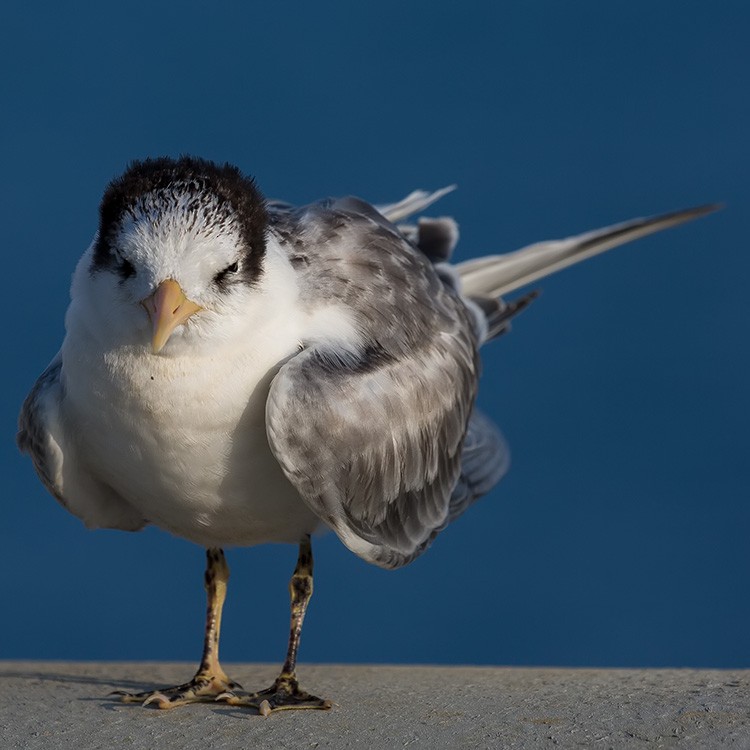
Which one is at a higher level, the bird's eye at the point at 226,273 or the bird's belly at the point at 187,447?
the bird's eye at the point at 226,273

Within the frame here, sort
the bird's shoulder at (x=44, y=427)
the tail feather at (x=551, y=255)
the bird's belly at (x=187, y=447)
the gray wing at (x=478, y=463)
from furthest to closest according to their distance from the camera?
the tail feather at (x=551, y=255), the gray wing at (x=478, y=463), the bird's shoulder at (x=44, y=427), the bird's belly at (x=187, y=447)

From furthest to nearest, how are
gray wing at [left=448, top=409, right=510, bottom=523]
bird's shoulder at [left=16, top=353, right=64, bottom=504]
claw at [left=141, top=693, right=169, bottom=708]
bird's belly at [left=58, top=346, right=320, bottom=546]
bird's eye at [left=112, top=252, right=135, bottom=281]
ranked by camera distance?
gray wing at [left=448, top=409, right=510, bottom=523] < claw at [left=141, top=693, right=169, bottom=708] < bird's shoulder at [left=16, top=353, right=64, bottom=504] < bird's belly at [left=58, top=346, right=320, bottom=546] < bird's eye at [left=112, top=252, right=135, bottom=281]

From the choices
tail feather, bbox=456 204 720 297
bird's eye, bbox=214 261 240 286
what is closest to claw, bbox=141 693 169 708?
bird's eye, bbox=214 261 240 286

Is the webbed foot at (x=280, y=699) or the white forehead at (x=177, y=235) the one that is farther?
the webbed foot at (x=280, y=699)

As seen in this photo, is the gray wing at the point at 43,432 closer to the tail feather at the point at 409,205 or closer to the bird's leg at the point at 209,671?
the bird's leg at the point at 209,671

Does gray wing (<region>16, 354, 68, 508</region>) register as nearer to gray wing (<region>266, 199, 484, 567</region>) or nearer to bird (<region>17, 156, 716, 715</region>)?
bird (<region>17, 156, 716, 715</region>)

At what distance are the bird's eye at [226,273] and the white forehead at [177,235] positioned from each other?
0.10 feet

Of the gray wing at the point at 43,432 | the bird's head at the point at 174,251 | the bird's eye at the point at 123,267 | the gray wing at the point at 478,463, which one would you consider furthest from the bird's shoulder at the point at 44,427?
the gray wing at the point at 478,463

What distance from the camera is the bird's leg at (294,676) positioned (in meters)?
5.38

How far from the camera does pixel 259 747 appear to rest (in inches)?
191

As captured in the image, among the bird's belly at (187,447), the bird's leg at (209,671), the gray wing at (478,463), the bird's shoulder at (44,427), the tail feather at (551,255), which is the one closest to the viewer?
the bird's belly at (187,447)

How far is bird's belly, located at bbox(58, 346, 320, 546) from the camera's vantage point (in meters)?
4.96

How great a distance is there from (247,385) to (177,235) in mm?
635

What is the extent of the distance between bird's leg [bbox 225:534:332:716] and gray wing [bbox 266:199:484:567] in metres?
0.42
